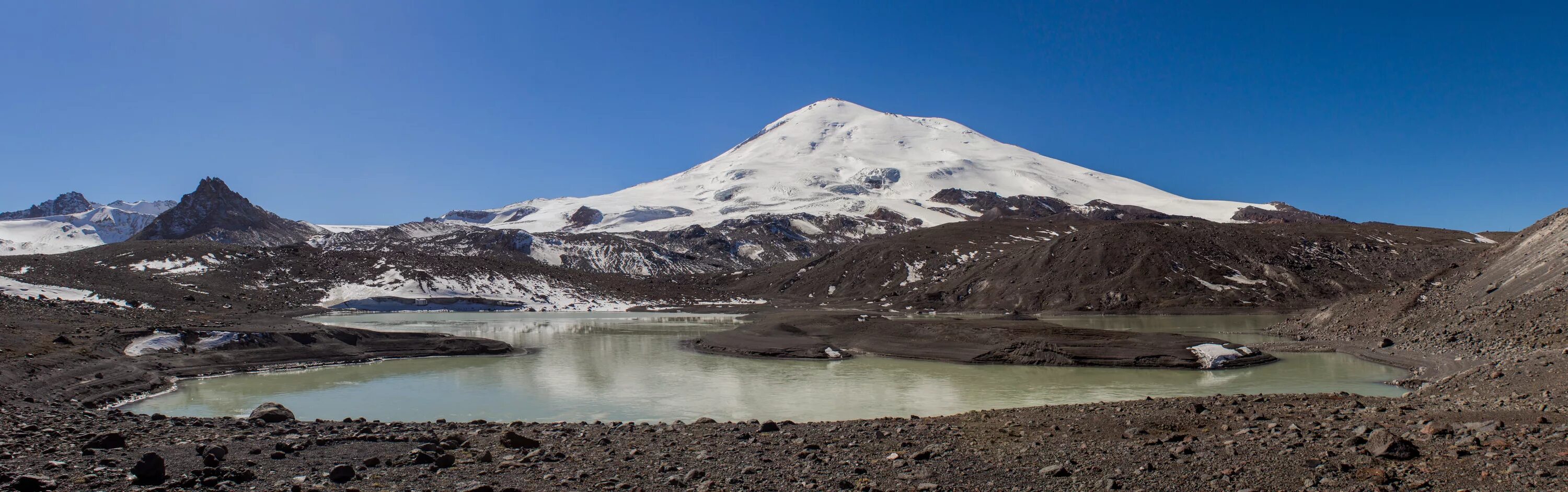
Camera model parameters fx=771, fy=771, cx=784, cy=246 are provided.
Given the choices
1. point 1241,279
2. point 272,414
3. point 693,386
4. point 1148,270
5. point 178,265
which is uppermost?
point 178,265

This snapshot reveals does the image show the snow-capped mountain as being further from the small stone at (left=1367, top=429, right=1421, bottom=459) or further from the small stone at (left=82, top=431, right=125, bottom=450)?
the small stone at (left=1367, top=429, right=1421, bottom=459)

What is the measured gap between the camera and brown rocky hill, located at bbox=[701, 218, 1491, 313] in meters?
64.8

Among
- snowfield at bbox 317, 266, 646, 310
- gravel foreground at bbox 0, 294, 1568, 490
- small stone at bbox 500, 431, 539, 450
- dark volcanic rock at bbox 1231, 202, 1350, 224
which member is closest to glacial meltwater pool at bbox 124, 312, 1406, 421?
gravel foreground at bbox 0, 294, 1568, 490

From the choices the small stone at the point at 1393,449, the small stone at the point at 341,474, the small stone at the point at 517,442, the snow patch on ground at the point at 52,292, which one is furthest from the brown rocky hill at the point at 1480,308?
the snow patch on ground at the point at 52,292

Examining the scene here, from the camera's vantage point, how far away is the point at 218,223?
154 m

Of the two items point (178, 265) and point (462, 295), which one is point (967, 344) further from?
point (178, 265)

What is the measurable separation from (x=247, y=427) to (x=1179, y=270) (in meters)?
69.5

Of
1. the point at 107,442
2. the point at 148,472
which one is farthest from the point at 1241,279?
the point at 148,472

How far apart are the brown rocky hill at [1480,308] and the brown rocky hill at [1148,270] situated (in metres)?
24.4

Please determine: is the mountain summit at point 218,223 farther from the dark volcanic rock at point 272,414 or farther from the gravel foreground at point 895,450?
the gravel foreground at point 895,450

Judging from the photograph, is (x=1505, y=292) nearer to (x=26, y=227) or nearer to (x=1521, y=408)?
(x=1521, y=408)

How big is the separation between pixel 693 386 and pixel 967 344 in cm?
1454

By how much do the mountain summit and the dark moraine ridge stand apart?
454 ft

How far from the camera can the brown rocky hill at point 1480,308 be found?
2441 cm
